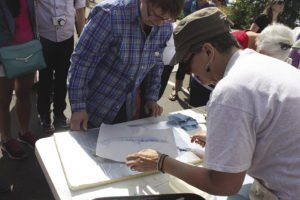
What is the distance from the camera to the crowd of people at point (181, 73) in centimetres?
95

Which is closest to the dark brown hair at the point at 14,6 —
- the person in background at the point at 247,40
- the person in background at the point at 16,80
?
the person in background at the point at 16,80

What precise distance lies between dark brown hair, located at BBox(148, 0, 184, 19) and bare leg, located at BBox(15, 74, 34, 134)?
150 cm

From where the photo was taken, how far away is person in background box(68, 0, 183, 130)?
1509mm

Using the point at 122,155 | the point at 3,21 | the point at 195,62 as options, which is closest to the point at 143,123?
the point at 122,155

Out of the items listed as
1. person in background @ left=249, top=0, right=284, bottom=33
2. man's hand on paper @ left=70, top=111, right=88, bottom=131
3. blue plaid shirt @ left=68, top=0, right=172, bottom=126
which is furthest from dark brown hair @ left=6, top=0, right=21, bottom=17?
person in background @ left=249, top=0, right=284, bottom=33

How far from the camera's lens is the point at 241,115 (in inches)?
36.1

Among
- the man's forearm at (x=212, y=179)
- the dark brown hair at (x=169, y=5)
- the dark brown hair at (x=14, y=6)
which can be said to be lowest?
the man's forearm at (x=212, y=179)

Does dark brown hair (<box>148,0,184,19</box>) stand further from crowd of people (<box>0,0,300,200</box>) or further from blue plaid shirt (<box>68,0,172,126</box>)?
blue plaid shirt (<box>68,0,172,126</box>)

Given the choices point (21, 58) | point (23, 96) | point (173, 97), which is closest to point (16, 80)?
point (23, 96)

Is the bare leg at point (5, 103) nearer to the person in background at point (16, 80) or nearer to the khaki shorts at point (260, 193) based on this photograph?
the person in background at point (16, 80)

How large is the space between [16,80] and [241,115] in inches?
83.4

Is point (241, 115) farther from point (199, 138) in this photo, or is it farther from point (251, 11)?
point (251, 11)

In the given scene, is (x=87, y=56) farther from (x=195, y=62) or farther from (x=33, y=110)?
→ (x=33, y=110)

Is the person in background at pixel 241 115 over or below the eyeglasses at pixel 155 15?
below
